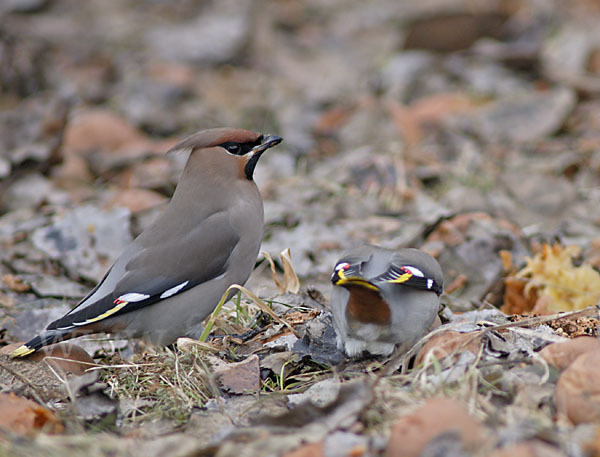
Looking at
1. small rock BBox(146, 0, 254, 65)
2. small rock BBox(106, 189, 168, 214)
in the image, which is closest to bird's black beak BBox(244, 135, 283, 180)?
small rock BBox(106, 189, 168, 214)

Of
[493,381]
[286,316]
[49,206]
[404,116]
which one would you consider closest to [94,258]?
[49,206]

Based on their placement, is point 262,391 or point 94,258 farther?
point 94,258

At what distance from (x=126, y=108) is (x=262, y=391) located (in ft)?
18.9

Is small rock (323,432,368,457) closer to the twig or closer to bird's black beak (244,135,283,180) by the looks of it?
the twig

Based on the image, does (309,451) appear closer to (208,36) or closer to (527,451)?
(527,451)

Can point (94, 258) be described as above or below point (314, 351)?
below

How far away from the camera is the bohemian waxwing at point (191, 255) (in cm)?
372

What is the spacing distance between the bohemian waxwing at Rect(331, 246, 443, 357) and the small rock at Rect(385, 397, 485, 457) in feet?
2.38

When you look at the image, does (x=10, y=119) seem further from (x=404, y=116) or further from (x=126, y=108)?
A: (x=404, y=116)

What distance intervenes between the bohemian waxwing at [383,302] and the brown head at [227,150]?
112 cm

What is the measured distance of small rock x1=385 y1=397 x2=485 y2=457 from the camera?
2.21 meters

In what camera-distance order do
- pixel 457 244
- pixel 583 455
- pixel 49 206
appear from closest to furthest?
pixel 583 455
pixel 457 244
pixel 49 206

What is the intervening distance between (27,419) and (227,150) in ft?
6.12

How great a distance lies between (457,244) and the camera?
4.76 m
